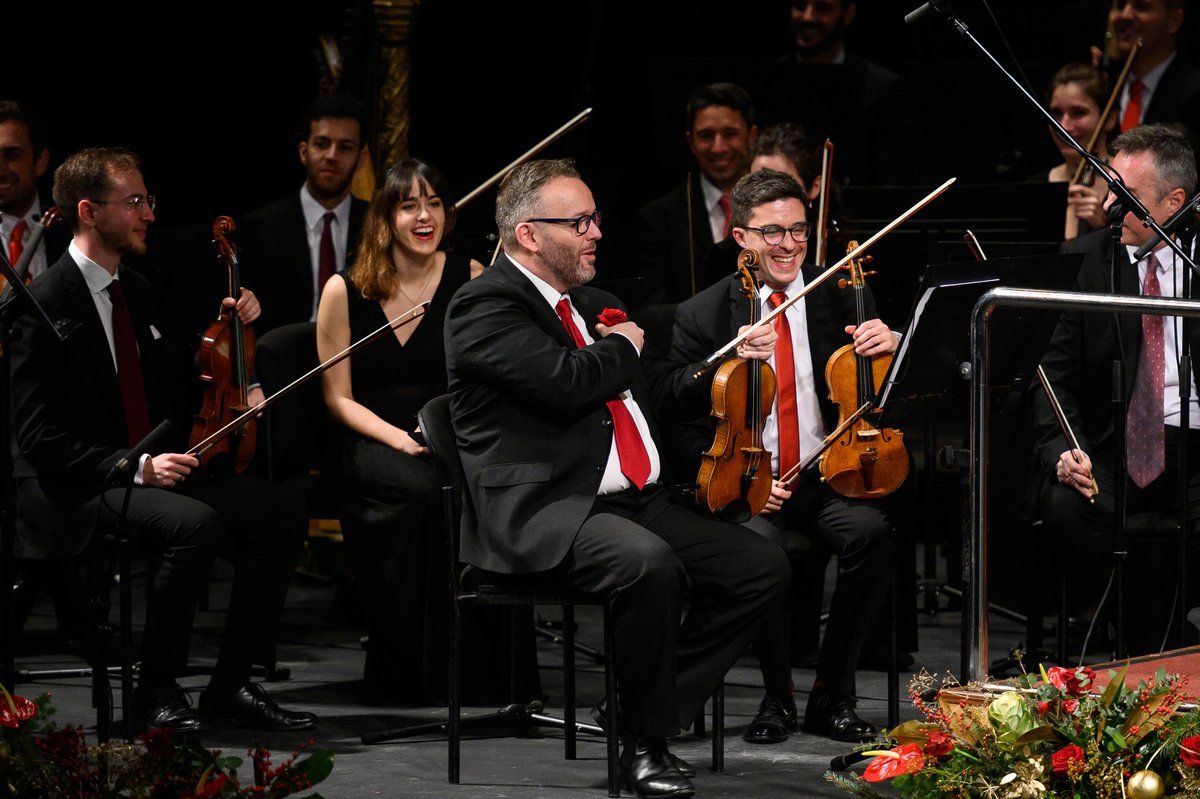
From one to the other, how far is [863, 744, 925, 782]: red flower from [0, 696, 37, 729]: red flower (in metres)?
1.34

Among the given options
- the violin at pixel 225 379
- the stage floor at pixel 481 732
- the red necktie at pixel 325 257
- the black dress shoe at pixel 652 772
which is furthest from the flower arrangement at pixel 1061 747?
the red necktie at pixel 325 257

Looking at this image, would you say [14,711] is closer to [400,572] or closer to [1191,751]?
[1191,751]

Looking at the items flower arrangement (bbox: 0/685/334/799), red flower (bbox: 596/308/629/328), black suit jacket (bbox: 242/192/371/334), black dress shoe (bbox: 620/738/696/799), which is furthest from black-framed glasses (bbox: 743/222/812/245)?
flower arrangement (bbox: 0/685/334/799)

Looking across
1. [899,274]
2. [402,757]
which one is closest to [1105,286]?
[899,274]

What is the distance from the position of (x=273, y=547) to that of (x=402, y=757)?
77 cm

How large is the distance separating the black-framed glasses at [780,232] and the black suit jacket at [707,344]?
0.13 metres

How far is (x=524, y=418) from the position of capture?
377 centimetres

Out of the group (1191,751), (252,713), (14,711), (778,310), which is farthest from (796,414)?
(14,711)

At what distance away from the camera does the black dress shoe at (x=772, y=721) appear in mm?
4109

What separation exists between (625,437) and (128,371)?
139 centimetres

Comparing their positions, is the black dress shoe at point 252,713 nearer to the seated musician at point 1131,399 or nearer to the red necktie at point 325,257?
the red necktie at point 325,257

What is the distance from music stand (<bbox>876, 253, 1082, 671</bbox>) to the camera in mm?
3803

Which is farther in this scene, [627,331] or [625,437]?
[625,437]

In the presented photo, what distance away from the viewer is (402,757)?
396 cm
